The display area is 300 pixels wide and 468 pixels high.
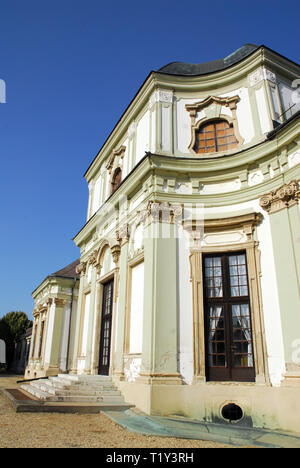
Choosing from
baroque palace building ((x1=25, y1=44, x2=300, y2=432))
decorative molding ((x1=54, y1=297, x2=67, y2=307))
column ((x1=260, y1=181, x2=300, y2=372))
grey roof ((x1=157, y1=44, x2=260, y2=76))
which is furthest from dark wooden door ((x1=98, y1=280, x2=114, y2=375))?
decorative molding ((x1=54, y1=297, x2=67, y2=307))

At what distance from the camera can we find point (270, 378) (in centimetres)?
846

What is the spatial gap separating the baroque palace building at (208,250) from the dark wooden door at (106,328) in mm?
61

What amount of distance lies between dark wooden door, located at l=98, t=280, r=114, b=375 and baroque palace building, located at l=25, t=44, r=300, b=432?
6 centimetres

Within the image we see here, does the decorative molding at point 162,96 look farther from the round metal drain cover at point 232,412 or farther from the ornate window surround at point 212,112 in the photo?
the round metal drain cover at point 232,412

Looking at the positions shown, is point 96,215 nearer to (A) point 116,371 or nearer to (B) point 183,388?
(A) point 116,371

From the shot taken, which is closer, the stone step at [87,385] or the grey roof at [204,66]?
the stone step at [87,385]

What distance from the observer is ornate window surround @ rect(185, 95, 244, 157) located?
37.9 feet

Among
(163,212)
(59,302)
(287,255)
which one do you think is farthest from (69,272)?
(287,255)

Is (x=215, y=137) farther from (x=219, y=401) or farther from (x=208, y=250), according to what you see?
(x=219, y=401)

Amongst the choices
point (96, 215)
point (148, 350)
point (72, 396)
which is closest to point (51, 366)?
point (96, 215)

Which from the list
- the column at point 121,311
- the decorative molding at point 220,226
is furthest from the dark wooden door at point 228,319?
the column at point 121,311

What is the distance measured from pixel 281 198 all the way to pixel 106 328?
8071 millimetres

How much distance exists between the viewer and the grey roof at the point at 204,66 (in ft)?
42.9

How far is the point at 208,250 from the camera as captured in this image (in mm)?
10211
